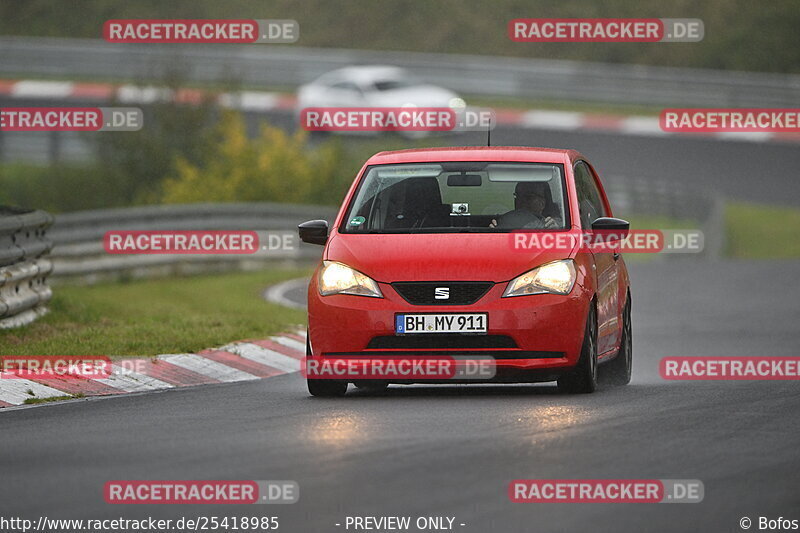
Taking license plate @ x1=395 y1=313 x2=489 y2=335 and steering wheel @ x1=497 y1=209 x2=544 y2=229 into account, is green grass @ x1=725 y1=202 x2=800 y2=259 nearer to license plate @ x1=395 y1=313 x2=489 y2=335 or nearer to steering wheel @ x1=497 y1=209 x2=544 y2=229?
steering wheel @ x1=497 y1=209 x2=544 y2=229

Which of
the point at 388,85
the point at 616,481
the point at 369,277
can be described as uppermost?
the point at 388,85

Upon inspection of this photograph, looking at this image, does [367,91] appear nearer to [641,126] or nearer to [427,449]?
[641,126]

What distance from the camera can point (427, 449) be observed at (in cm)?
834

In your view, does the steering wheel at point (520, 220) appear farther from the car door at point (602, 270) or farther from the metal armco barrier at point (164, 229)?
the metal armco barrier at point (164, 229)

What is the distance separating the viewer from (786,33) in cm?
5634

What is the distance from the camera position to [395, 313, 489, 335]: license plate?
34.9 feet

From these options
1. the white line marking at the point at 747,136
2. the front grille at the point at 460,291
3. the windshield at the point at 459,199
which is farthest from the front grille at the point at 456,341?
the white line marking at the point at 747,136

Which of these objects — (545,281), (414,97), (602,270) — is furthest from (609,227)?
(414,97)

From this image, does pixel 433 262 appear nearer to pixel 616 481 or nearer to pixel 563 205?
pixel 563 205

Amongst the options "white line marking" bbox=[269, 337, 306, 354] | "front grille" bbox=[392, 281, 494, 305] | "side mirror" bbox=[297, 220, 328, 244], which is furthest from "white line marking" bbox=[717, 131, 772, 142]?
"front grille" bbox=[392, 281, 494, 305]

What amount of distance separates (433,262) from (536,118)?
33811 millimetres

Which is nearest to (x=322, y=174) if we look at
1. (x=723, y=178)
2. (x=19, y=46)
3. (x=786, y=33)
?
(x=723, y=178)

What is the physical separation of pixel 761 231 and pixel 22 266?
2183 centimetres

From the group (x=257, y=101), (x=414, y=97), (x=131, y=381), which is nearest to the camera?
(x=131, y=381)
